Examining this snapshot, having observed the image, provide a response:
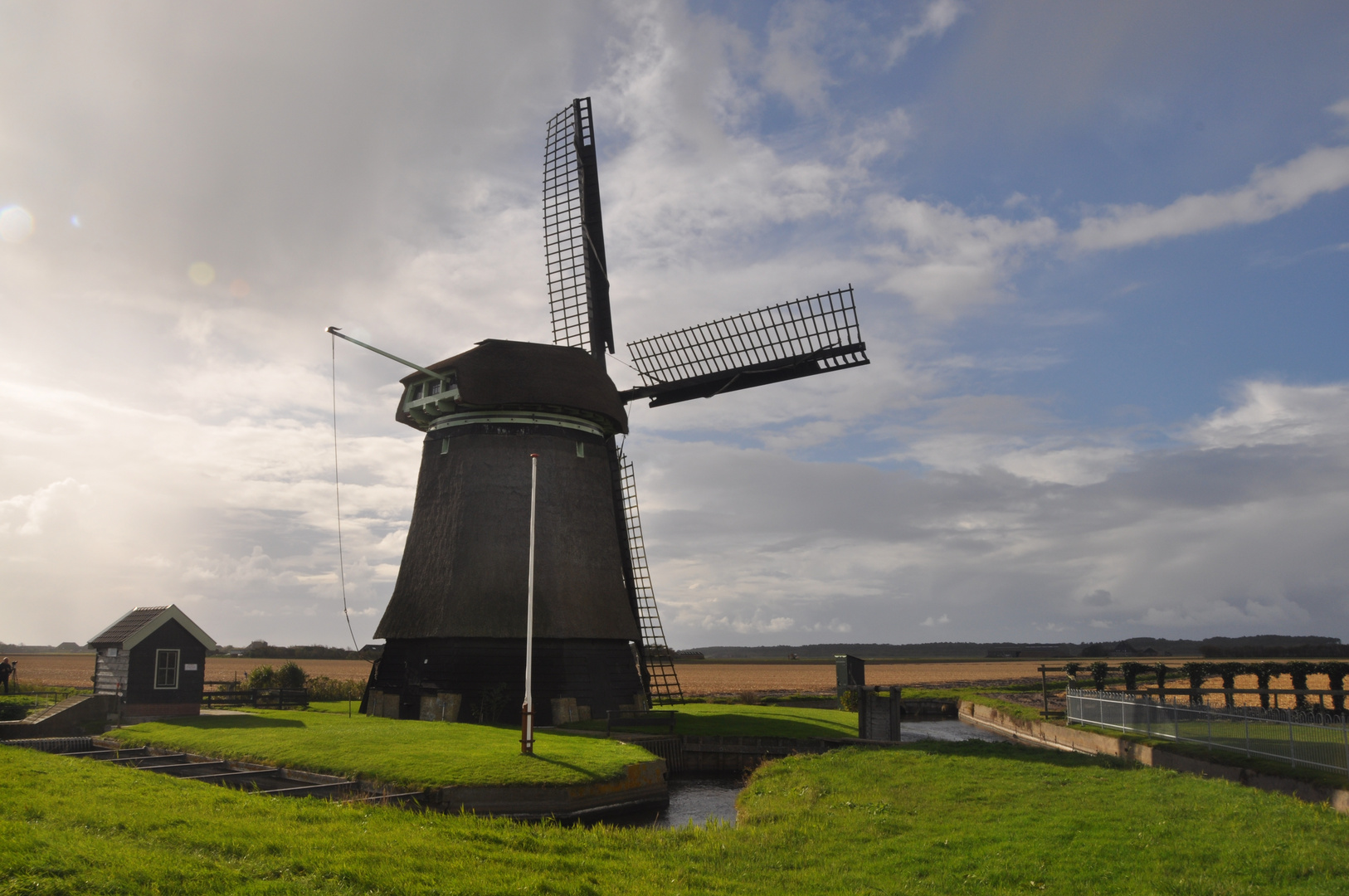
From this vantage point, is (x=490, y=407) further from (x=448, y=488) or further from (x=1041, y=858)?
(x=1041, y=858)

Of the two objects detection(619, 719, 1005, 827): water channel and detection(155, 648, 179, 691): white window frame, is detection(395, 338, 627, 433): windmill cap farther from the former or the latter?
detection(619, 719, 1005, 827): water channel

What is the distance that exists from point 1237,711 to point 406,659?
21.2 meters

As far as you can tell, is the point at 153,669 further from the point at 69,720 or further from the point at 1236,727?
the point at 1236,727

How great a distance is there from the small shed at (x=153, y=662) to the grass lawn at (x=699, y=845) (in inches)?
450

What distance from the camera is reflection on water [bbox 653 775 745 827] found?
16.5m

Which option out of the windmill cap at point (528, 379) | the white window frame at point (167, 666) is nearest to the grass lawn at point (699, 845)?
the white window frame at point (167, 666)

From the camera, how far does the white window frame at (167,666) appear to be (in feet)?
83.5

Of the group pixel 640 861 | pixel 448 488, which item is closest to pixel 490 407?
pixel 448 488

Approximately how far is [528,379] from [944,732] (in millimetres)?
20977

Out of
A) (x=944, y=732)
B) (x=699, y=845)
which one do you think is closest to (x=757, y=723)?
(x=944, y=732)

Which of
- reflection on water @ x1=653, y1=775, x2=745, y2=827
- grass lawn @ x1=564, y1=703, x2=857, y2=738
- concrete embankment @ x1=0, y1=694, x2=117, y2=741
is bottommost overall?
reflection on water @ x1=653, y1=775, x2=745, y2=827

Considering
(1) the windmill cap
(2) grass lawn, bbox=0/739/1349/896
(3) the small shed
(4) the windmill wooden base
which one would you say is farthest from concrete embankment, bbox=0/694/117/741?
(1) the windmill cap

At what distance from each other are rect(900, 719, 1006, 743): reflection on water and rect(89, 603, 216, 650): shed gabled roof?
2243 centimetres

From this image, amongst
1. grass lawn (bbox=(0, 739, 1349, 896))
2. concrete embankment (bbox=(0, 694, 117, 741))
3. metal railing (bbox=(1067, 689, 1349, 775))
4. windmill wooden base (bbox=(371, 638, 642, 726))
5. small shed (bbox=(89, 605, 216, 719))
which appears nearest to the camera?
grass lawn (bbox=(0, 739, 1349, 896))
